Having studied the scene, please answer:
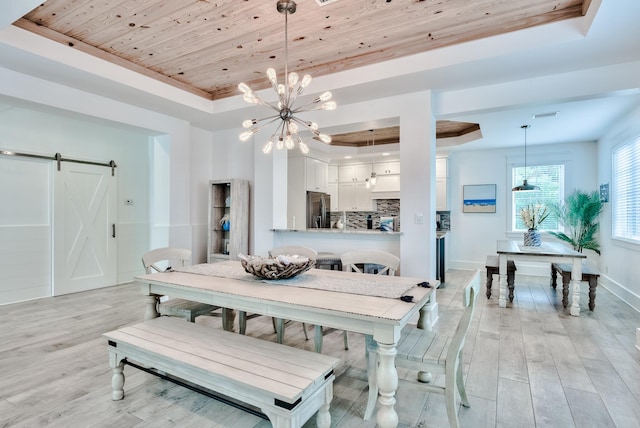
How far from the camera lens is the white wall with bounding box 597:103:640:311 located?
4160 millimetres

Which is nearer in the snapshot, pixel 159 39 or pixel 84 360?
pixel 84 360

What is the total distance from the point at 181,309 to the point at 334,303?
4.66 ft

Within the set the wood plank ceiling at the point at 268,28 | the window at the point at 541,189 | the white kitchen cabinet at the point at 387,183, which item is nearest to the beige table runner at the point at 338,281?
the wood plank ceiling at the point at 268,28

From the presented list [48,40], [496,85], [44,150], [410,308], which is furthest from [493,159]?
[44,150]

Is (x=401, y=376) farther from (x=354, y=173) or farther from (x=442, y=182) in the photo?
(x=354, y=173)

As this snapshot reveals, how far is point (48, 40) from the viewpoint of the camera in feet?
9.42

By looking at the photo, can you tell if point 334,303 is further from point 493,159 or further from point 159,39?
point 493,159

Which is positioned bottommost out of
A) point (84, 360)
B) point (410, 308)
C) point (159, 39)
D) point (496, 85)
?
point (84, 360)

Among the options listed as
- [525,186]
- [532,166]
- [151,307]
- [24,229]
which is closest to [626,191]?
[525,186]

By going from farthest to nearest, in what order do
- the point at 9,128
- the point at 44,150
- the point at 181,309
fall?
the point at 44,150
the point at 9,128
the point at 181,309

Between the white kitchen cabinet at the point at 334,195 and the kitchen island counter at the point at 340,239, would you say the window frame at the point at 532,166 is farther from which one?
the kitchen island counter at the point at 340,239

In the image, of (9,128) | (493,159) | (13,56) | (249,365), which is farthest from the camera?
(493,159)

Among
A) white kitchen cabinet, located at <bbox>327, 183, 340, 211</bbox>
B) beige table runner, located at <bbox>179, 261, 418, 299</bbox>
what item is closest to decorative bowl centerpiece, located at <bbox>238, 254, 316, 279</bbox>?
beige table runner, located at <bbox>179, 261, 418, 299</bbox>

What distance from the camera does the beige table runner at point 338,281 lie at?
2049mm
